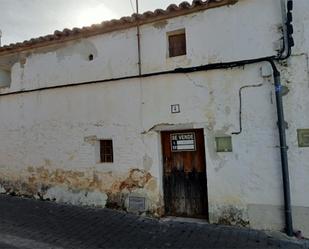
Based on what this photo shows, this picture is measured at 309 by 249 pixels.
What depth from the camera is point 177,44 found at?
670 centimetres

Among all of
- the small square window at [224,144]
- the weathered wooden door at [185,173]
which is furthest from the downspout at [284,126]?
the weathered wooden door at [185,173]

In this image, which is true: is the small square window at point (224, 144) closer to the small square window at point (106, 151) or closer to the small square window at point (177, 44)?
the small square window at point (177, 44)

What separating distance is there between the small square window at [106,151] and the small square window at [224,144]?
258 cm

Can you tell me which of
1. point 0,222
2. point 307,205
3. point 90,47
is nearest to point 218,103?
point 307,205

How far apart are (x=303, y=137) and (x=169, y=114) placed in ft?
8.45

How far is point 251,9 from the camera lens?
5.89 meters

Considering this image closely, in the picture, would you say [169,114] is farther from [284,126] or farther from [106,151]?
[284,126]

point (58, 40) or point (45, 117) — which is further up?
point (58, 40)

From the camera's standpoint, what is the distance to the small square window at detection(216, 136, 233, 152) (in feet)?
19.7

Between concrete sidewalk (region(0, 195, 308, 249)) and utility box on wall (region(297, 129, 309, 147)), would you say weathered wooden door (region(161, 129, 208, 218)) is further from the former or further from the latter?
utility box on wall (region(297, 129, 309, 147))

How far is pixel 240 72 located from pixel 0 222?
5731 mm

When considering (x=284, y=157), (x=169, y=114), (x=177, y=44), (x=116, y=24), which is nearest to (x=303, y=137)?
(x=284, y=157)

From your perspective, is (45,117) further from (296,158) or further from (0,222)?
(296,158)

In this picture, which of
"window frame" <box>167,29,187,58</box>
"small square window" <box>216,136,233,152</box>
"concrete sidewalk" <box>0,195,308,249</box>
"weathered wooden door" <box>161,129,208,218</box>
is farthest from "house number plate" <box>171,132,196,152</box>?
"window frame" <box>167,29,187,58</box>
